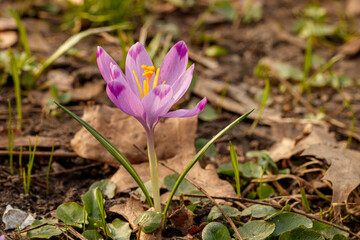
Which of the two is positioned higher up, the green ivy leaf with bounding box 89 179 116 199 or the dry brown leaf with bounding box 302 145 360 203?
the dry brown leaf with bounding box 302 145 360 203

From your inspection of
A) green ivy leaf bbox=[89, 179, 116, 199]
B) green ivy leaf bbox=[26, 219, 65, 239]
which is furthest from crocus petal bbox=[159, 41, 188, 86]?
green ivy leaf bbox=[26, 219, 65, 239]

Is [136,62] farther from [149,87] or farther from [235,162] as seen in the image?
[235,162]

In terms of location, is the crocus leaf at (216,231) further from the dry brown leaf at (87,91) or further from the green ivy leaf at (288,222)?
the dry brown leaf at (87,91)

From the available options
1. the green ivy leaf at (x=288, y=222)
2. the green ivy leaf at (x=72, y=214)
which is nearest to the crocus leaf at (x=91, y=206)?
the green ivy leaf at (x=72, y=214)

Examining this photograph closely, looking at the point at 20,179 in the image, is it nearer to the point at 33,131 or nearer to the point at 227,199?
the point at 33,131

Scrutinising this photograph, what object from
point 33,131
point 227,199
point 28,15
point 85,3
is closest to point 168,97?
point 227,199

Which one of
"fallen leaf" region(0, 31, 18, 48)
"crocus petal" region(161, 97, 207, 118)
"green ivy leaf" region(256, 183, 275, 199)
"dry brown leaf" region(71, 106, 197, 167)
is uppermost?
"crocus petal" region(161, 97, 207, 118)

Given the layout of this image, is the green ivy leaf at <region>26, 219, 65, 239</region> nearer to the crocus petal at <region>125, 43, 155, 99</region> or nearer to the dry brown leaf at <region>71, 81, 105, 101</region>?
the crocus petal at <region>125, 43, 155, 99</region>
